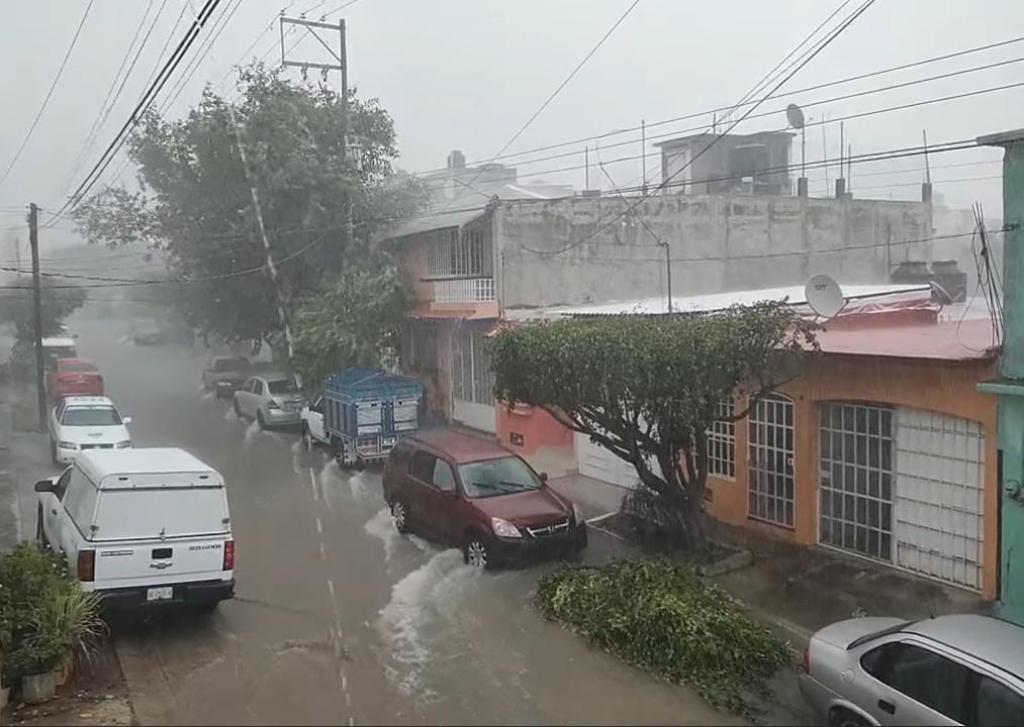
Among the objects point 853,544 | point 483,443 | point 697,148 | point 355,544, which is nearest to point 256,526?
point 355,544

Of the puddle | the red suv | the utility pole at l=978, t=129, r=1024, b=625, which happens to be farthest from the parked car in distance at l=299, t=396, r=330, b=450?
the utility pole at l=978, t=129, r=1024, b=625

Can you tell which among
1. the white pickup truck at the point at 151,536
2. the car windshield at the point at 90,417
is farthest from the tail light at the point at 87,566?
the car windshield at the point at 90,417

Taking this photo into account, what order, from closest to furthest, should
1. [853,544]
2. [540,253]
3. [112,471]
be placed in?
[112,471] → [853,544] → [540,253]

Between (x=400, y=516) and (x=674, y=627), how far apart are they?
5.82 m

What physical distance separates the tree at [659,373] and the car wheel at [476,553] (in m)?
1.79

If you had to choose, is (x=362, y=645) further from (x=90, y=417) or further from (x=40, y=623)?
(x=90, y=417)

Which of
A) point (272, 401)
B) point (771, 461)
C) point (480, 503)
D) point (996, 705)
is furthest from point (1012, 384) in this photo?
point (272, 401)

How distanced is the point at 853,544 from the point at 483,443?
478cm

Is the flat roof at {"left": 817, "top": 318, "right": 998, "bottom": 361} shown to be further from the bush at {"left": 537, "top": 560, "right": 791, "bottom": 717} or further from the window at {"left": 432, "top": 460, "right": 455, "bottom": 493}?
the window at {"left": 432, "top": 460, "right": 455, "bottom": 493}

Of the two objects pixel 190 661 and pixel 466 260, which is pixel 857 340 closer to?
pixel 190 661

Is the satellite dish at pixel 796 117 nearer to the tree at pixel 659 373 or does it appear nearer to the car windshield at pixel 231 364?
the tree at pixel 659 373

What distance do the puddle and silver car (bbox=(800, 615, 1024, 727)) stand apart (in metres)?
2.95

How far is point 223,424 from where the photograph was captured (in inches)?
912

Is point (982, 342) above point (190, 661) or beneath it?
above
